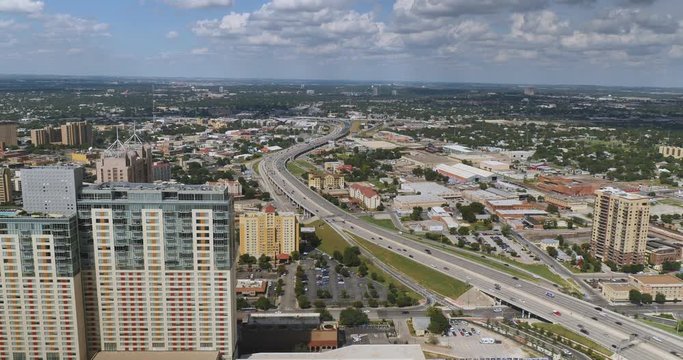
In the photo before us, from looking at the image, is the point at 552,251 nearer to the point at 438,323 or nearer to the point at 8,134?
the point at 438,323

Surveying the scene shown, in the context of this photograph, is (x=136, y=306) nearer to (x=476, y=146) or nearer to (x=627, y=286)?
(x=627, y=286)

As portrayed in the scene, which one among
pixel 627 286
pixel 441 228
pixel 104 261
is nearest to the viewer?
pixel 104 261

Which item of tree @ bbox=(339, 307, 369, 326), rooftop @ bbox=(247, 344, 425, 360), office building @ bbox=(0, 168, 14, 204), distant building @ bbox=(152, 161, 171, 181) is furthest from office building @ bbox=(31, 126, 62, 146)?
rooftop @ bbox=(247, 344, 425, 360)

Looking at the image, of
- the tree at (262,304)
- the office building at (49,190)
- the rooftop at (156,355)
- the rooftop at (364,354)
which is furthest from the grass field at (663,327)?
the office building at (49,190)

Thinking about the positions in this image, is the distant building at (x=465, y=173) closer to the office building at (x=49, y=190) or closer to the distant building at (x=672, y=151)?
the distant building at (x=672, y=151)

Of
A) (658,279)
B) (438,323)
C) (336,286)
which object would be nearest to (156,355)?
(438,323)

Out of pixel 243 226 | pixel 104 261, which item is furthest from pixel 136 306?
pixel 243 226

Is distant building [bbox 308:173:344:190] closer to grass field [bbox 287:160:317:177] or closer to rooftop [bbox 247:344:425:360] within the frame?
grass field [bbox 287:160:317:177]
